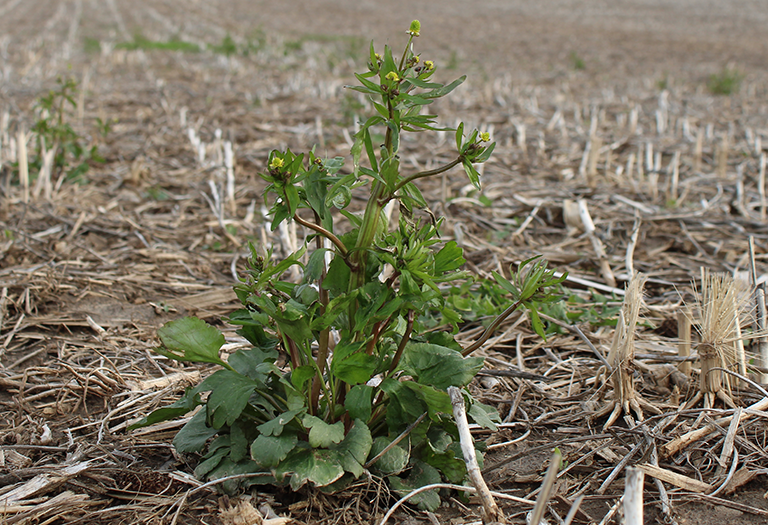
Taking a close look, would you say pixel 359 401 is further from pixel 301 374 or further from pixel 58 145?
pixel 58 145

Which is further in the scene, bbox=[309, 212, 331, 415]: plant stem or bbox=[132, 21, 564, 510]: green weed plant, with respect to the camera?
bbox=[309, 212, 331, 415]: plant stem

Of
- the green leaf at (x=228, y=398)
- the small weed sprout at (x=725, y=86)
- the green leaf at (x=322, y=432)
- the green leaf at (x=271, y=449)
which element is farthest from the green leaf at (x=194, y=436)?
the small weed sprout at (x=725, y=86)

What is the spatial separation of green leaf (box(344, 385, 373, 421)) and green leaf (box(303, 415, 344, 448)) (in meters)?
0.05

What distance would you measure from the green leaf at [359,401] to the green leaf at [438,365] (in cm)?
14

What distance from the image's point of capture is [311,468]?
61.7 inches

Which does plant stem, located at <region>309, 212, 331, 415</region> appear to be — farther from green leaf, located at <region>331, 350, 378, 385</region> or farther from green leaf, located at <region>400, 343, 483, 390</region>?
green leaf, located at <region>400, 343, 483, 390</region>

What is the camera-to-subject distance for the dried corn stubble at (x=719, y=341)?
2037 mm

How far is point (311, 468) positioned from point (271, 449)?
0.11 metres

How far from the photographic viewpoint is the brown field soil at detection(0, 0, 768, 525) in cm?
176

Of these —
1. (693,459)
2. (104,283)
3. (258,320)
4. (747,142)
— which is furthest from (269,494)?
(747,142)

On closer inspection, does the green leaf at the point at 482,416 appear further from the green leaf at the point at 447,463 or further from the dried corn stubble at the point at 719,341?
the dried corn stubble at the point at 719,341

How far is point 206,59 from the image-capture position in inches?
465

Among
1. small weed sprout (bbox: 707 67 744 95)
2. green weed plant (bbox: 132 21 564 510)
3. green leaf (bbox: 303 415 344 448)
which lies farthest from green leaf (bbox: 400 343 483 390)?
small weed sprout (bbox: 707 67 744 95)

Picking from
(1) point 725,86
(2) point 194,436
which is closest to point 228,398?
(2) point 194,436
